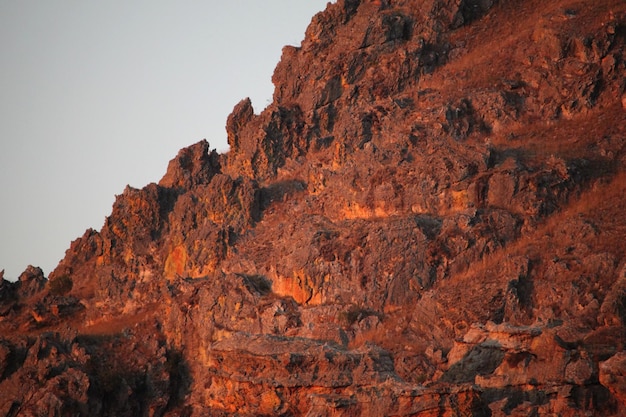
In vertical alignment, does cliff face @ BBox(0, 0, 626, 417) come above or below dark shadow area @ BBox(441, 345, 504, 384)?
above

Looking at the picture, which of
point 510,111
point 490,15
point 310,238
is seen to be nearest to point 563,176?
point 510,111

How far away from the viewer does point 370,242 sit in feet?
196

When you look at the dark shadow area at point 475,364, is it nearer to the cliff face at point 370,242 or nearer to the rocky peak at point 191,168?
the cliff face at point 370,242

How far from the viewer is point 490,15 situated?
7375 centimetres

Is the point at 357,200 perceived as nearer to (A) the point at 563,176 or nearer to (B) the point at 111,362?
(A) the point at 563,176

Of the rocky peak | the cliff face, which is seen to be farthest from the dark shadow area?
the rocky peak

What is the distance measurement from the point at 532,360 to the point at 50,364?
82.4 ft

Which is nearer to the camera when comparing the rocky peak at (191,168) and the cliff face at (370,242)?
the cliff face at (370,242)

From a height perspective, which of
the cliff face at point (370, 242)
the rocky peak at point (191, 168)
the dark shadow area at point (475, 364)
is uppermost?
the rocky peak at point (191, 168)

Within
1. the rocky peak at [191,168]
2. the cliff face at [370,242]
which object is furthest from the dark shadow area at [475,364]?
the rocky peak at [191,168]

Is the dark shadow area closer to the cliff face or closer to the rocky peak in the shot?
the cliff face

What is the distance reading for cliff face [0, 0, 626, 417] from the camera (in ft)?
165

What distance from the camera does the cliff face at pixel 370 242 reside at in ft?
165

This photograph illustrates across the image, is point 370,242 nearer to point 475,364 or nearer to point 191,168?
point 475,364
